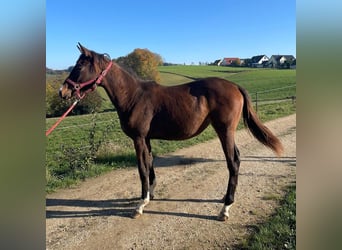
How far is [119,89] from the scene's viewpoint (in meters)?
3.96

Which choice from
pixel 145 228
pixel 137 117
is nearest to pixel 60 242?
pixel 145 228

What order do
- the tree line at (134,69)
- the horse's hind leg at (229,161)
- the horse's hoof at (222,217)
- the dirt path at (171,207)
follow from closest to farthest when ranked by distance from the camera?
the dirt path at (171,207)
the horse's hoof at (222,217)
the horse's hind leg at (229,161)
the tree line at (134,69)

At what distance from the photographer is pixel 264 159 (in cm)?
611

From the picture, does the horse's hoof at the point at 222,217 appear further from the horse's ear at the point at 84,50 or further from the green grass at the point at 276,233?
the horse's ear at the point at 84,50

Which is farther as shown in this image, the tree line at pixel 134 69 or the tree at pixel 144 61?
the tree at pixel 144 61

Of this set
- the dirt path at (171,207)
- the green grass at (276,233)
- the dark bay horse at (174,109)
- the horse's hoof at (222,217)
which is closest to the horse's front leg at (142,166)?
the dark bay horse at (174,109)

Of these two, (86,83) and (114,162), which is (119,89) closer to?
(86,83)

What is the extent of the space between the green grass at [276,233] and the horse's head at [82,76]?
9.13 feet

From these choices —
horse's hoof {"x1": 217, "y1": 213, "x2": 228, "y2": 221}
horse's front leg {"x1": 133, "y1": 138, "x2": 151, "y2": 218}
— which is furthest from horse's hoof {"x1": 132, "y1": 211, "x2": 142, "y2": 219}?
horse's hoof {"x1": 217, "y1": 213, "x2": 228, "y2": 221}

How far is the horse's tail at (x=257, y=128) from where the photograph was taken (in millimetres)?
3886

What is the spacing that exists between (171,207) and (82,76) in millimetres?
2273

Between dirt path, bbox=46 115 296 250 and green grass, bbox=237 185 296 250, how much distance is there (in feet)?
0.51
